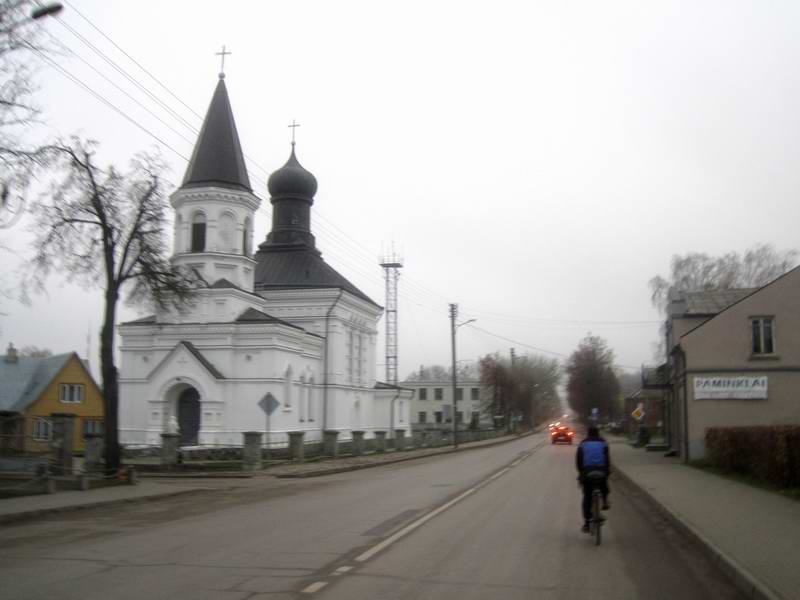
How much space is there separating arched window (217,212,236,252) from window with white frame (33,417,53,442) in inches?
905

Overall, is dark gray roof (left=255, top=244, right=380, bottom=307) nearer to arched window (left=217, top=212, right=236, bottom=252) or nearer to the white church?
the white church

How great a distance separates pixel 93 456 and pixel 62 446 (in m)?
3.44

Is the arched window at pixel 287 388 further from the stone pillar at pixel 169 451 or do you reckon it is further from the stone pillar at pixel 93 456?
the stone pillar at pixel 93 456

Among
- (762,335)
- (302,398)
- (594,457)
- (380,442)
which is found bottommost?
(380,442)

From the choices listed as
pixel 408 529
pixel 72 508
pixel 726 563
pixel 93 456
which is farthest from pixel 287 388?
pixel 726 563

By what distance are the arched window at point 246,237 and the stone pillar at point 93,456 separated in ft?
70.4

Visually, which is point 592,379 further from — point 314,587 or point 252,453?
point 314,587

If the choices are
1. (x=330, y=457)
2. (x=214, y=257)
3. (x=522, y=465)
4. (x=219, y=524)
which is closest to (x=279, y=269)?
(x=214, y=257)

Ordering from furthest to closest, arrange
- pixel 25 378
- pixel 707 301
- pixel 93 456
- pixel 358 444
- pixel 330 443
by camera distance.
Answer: pixel 25 378, pixel 358 444, pixel 330 443, pixel 707 301, pixel 93 456

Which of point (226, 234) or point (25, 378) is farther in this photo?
point (25, 378)

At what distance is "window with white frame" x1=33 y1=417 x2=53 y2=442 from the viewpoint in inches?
911

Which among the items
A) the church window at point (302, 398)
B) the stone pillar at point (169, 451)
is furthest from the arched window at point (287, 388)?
the stone pillar at point (169, 451)

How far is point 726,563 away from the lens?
986cm

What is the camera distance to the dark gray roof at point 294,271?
5506 cm
